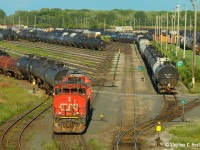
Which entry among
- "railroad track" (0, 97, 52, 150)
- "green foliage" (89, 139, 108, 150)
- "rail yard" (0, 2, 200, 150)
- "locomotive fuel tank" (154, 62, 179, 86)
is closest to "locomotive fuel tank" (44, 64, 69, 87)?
"rail yard" (0, 2, 200, 150)

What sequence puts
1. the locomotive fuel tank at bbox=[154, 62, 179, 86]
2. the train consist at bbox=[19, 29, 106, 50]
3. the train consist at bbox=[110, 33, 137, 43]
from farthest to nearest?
1. the train consist at bbox=[110, 33, 137, 43]
2. the train consist at bbox=[19, 29, 106, 50]
3. the locomotive fuel tank at bbox=[154, 62, 179, 86]

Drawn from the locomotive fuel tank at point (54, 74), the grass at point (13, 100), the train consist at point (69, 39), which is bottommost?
the grass at point (13, 100)

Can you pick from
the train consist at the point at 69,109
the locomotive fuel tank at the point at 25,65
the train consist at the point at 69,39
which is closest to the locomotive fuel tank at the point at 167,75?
the locomotive fuel tank at the point at 25,65

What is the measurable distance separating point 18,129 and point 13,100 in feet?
34.6

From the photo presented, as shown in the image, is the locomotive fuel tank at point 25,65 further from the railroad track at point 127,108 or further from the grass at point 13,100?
the railroad track at point 127,108

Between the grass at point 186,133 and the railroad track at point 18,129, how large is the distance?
9.45 metres

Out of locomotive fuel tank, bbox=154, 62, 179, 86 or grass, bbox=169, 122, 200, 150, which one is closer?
grass, bbox=169, 122, 200, 150

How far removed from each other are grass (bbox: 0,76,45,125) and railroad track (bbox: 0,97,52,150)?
1011 mm

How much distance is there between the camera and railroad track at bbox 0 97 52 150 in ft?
81.7

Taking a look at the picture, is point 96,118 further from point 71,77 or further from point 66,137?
point 66,137

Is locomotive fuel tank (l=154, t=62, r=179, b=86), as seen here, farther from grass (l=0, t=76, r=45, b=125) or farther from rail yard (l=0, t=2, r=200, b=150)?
grass (l=0, t=76, r=45, b=125)

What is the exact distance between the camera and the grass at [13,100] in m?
33.8

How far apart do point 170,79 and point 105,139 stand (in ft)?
61.5

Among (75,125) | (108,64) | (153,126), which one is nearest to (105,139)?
(75,125)
